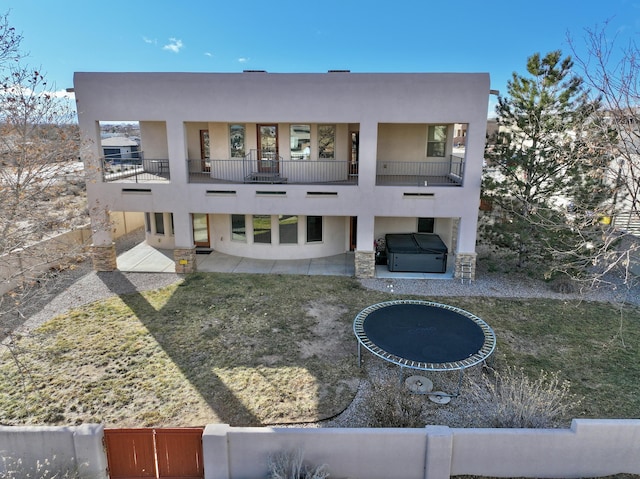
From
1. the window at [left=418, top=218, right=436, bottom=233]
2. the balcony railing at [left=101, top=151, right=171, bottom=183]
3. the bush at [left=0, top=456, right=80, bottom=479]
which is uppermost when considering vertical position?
the balcony railing at [left=101, top=151, right=171, bottom=183]

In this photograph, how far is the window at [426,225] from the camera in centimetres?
1922

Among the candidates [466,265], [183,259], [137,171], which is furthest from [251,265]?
[466,265]

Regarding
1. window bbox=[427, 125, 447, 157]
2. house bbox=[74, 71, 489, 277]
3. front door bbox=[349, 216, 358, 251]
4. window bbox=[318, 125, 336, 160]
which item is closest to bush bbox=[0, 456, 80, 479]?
house bbox=[74, 71, 489, 277]

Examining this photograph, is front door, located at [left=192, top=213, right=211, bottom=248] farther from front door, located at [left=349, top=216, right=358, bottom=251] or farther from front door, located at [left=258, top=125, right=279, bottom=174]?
front door, located at [left=349, top=216, right=358, bottom=251]

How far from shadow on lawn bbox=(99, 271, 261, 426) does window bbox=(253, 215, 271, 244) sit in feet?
16.4

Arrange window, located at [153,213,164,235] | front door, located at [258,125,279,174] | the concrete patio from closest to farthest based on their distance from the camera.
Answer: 1. the concrete patio
2. front door, located at [258,125,279,174]
3. window, located at [153,213,164,235]

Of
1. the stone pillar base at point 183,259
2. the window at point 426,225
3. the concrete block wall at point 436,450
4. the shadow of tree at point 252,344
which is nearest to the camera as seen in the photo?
the concrete block wall at point 436,450

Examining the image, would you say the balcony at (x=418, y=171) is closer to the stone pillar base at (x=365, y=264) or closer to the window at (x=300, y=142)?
the window at (x=300, y=142)

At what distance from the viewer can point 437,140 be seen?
18.3 m

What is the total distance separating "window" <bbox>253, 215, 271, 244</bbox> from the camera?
18.0 meters

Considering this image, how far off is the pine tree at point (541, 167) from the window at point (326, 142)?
6199 mm

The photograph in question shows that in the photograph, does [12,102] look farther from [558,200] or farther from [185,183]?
[558,200]

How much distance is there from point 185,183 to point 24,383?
8.66m

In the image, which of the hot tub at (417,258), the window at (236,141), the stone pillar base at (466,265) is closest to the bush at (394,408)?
the stone pillar base at (466,265)
